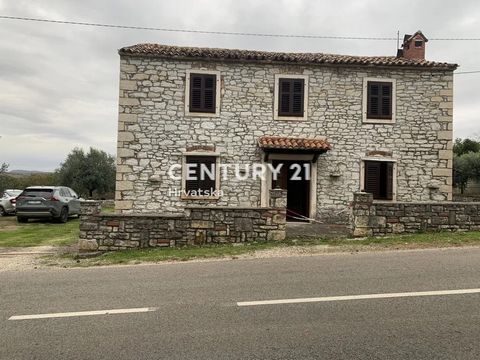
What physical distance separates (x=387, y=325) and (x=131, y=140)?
11.2m

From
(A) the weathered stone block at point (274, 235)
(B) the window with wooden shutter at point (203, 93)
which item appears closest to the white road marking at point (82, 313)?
(A) the weathered stone block at point (274, 235)

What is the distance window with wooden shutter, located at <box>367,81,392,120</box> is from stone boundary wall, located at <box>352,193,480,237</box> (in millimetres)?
4741

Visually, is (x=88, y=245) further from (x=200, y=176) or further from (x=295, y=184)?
(x=295, y=184)

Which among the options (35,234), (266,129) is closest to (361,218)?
(266,129)

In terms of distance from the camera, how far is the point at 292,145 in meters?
13.1

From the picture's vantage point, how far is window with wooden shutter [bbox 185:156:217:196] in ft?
44.7

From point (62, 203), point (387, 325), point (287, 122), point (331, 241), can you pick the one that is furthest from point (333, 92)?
point (62, 203)

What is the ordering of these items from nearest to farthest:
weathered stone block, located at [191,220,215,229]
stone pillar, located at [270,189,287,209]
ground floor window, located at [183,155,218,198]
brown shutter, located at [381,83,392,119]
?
weathered stone block, located at [191,220,215,229] < stone pillar, located at [270,189,287,209] < ground floor window, located at [183,155,218,198] < brown shutter, located at [381,83,392,119]

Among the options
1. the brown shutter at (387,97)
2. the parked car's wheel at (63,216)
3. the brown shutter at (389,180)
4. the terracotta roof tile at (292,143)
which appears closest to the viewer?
the terracotta roof tile at (292,143)

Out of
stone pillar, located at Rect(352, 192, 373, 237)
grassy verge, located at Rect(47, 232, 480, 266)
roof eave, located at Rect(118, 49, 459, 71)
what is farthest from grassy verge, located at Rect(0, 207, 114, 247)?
stone pillar, located at Rect(352, 192, 373, 237)

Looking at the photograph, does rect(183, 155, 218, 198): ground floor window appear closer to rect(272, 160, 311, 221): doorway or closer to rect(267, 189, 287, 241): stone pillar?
rect(272, 160, 311, 221): doorway

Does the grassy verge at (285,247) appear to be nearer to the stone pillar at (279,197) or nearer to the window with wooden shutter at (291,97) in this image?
the stone pillar at (279,197)

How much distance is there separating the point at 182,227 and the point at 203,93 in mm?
5986

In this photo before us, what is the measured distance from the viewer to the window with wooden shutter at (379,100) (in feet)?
46.4
